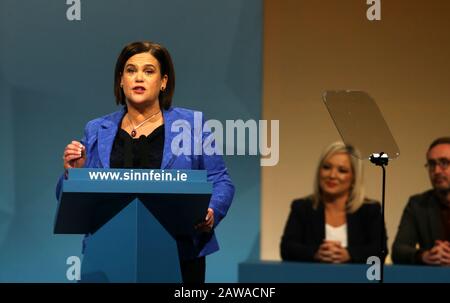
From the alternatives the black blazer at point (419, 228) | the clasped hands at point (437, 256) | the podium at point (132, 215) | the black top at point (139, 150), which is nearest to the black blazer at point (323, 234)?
the black blazer at point (419, 228)

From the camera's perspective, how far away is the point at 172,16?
6199 millimetres

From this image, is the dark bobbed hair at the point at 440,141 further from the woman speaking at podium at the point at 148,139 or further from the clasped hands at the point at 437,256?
the woman speaking at podium at the point at 148,139

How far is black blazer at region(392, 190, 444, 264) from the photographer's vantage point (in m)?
5.82

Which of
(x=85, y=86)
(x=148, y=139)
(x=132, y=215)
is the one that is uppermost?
(x=85, y=86)

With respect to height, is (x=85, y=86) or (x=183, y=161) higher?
(x=85, y=86)

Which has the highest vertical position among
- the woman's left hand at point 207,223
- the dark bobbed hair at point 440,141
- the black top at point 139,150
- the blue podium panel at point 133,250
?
the dark bobbed hair at point 440,141

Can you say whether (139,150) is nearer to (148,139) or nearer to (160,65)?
(148,139)

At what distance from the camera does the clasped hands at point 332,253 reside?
587 cm

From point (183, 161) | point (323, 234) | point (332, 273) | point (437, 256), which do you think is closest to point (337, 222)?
point (323, 234)

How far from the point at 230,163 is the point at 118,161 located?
1.79 m

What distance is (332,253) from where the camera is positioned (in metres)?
5.88

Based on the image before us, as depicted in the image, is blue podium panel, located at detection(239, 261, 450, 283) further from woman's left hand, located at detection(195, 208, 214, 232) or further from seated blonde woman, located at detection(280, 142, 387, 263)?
woman's left hand, located at detection(195, 208, 214, 232)

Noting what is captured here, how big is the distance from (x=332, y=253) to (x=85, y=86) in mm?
1702

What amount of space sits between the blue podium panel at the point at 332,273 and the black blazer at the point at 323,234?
3.3 inches
